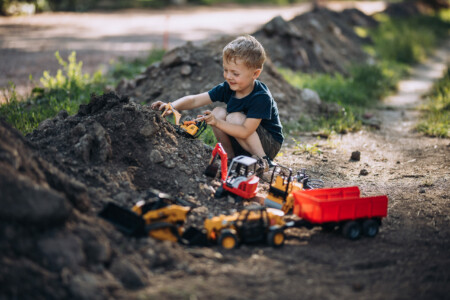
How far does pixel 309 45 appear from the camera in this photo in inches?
415

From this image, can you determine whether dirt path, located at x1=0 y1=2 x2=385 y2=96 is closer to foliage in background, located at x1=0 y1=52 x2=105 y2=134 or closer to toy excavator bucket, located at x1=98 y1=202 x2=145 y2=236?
foliage in background, located at x1=0 y1=52 x2=105 y2=134

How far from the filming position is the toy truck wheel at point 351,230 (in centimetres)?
333

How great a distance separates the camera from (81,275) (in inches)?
97.5

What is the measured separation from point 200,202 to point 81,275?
1.41 meters

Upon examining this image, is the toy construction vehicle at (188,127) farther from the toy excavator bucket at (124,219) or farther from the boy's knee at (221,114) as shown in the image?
the toy excavator bucket at (124,219)

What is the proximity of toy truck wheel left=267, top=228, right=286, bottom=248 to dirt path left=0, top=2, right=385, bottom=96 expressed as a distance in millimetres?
5152

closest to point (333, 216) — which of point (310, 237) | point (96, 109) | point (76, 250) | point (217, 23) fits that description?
point (310, 237)

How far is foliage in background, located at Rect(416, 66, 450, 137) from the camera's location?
21.8 feet

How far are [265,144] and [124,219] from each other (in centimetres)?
195

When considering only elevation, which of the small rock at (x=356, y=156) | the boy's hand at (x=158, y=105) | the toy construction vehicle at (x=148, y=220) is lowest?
the small rock at (x=356, y=156)

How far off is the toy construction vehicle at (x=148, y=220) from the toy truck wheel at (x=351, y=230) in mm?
1139

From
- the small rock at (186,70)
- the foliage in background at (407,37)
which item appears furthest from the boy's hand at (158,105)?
the foliage in background at (407,37)

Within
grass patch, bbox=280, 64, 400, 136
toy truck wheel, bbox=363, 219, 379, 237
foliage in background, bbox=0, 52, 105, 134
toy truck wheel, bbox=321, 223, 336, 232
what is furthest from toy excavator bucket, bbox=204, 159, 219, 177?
grass patch, bbox=280, 64, 400, 136

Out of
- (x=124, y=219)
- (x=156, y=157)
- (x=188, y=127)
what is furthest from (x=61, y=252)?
(x=188, y=127)
